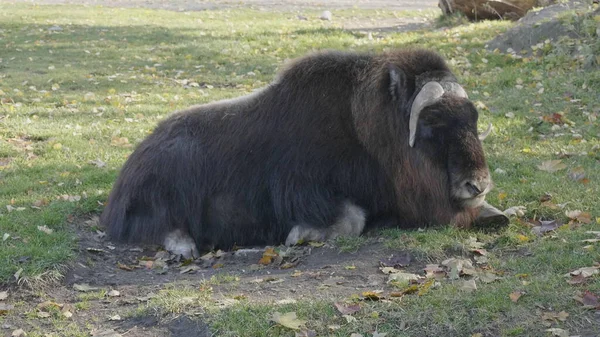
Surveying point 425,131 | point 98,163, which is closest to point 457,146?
point 425,131

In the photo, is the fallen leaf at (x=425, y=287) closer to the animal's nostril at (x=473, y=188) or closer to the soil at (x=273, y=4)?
the animal's nostril at (x=473, y=188)

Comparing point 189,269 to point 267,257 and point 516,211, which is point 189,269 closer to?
point 267,257

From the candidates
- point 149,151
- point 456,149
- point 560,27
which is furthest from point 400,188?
point 560,27

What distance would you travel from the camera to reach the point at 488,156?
26.7 ft

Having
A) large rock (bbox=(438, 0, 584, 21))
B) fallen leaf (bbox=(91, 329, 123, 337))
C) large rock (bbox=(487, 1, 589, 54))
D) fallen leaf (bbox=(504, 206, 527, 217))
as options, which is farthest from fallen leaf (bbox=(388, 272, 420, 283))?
large rock (bbox=(438, 0, 584, 21))

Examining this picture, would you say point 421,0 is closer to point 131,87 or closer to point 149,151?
point 131,87

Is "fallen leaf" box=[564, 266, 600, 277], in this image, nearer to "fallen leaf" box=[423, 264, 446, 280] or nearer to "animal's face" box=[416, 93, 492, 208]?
"fallen leaf" box=[423, 264, 446, 280]

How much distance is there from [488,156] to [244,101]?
270 cm

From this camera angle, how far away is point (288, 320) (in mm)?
4543

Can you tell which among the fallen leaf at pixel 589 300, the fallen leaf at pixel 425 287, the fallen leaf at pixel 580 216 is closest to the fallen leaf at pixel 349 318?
the fallen leaf at pixel 425 287

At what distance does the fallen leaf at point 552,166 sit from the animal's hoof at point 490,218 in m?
1.64

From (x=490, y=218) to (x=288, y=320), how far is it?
2.13 m

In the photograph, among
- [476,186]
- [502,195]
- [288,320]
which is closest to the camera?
[288,320]

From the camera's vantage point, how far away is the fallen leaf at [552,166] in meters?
7.54
